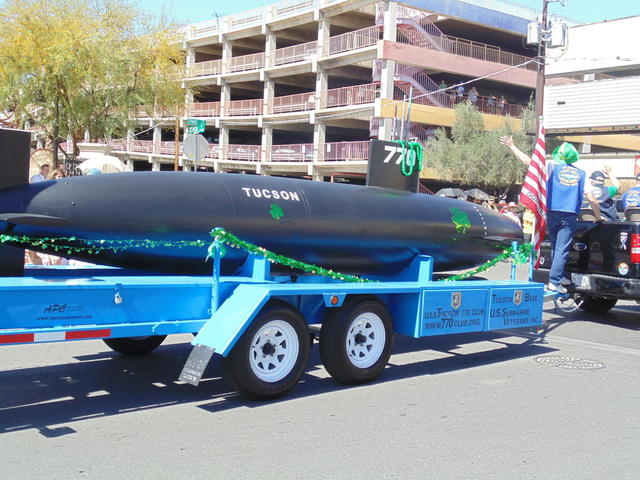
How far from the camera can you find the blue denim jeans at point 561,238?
1020cm

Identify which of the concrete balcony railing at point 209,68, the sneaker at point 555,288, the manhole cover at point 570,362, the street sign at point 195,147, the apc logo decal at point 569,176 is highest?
the concrete balcony railing at point 209,68

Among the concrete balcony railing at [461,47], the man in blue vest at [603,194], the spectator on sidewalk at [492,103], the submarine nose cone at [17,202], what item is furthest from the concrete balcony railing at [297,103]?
the submarine nose cone at [17,202]

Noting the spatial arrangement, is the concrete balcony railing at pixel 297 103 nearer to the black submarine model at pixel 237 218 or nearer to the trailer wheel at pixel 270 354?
the black submarine model at pixel 237 218

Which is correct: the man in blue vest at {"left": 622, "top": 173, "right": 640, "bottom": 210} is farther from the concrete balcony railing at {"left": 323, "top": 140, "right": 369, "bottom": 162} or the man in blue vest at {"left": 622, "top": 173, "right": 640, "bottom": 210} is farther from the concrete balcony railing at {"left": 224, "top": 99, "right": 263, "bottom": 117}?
the concrete balcony railing at {"left": 224, "top": 99, "right": 263, "bottom": 117}

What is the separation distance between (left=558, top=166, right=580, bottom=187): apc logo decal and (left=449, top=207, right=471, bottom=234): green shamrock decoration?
178 cm

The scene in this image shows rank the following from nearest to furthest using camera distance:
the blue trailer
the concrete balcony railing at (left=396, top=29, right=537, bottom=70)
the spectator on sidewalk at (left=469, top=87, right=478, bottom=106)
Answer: the blue trailer < the concrete balcony railing at (left=396, top=29, right=537, bottom=70) < the spectator on sidewalk at (left=469, top=87, right=478, bottom=106)

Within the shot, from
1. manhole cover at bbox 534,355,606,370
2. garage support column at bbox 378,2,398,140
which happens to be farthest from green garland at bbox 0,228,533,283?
garage support column at bbox 378,2,398,140

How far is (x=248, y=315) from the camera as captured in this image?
5781 mm

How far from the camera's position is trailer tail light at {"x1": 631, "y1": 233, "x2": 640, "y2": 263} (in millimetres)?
10047

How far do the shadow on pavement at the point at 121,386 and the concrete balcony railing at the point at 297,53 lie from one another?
30.3 m

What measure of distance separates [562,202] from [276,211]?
478 cm

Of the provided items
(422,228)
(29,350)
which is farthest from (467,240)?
(29,350)

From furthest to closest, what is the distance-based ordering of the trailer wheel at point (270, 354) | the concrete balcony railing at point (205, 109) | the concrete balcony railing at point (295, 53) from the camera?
1. the concrete balcony railing at point (205, 109)
2. the concrete balcony railing at point (295, 53)
3. the trailer wheel at point (270, 354)

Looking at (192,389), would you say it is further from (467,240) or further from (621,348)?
(621,348)
